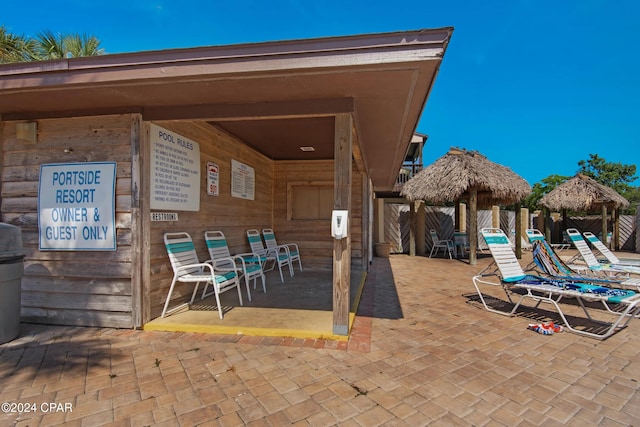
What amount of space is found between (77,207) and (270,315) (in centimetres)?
225

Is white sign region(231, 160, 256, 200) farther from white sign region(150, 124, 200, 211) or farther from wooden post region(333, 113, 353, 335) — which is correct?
wooden post region(333, 113, 353, 335)

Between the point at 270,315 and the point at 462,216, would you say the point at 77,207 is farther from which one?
the point at 462,216

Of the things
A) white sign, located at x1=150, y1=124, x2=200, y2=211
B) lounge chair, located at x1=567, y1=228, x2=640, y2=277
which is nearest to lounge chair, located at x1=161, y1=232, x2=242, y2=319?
white sign, located at x1=150, y1=124, x2=200, y2=211

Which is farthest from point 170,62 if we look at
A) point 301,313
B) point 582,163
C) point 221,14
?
point 582,163

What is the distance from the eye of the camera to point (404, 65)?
7.51 feet

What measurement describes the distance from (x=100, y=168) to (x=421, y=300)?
4195 millimetres

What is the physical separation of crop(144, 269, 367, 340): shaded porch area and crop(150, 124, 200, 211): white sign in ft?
3.95

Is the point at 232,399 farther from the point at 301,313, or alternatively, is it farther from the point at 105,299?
the point at 105,299

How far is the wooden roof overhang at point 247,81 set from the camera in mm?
2295

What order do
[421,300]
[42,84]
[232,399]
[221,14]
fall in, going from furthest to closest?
[221,14], [421,300], [42,84], [232,399]

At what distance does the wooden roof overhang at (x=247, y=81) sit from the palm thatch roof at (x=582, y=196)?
12.2m

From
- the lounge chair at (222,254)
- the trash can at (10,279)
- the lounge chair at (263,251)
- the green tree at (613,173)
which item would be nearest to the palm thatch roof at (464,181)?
the lounge chair at (263,251)

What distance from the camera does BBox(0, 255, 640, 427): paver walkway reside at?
1881 millimetres

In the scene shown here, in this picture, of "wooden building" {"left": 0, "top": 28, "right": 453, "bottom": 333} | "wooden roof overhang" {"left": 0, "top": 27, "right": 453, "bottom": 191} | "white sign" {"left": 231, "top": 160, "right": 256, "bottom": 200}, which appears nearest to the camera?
"wooden roof overhang" {"left": 0, "top": 27, "right": 453, "bottom": 191}
